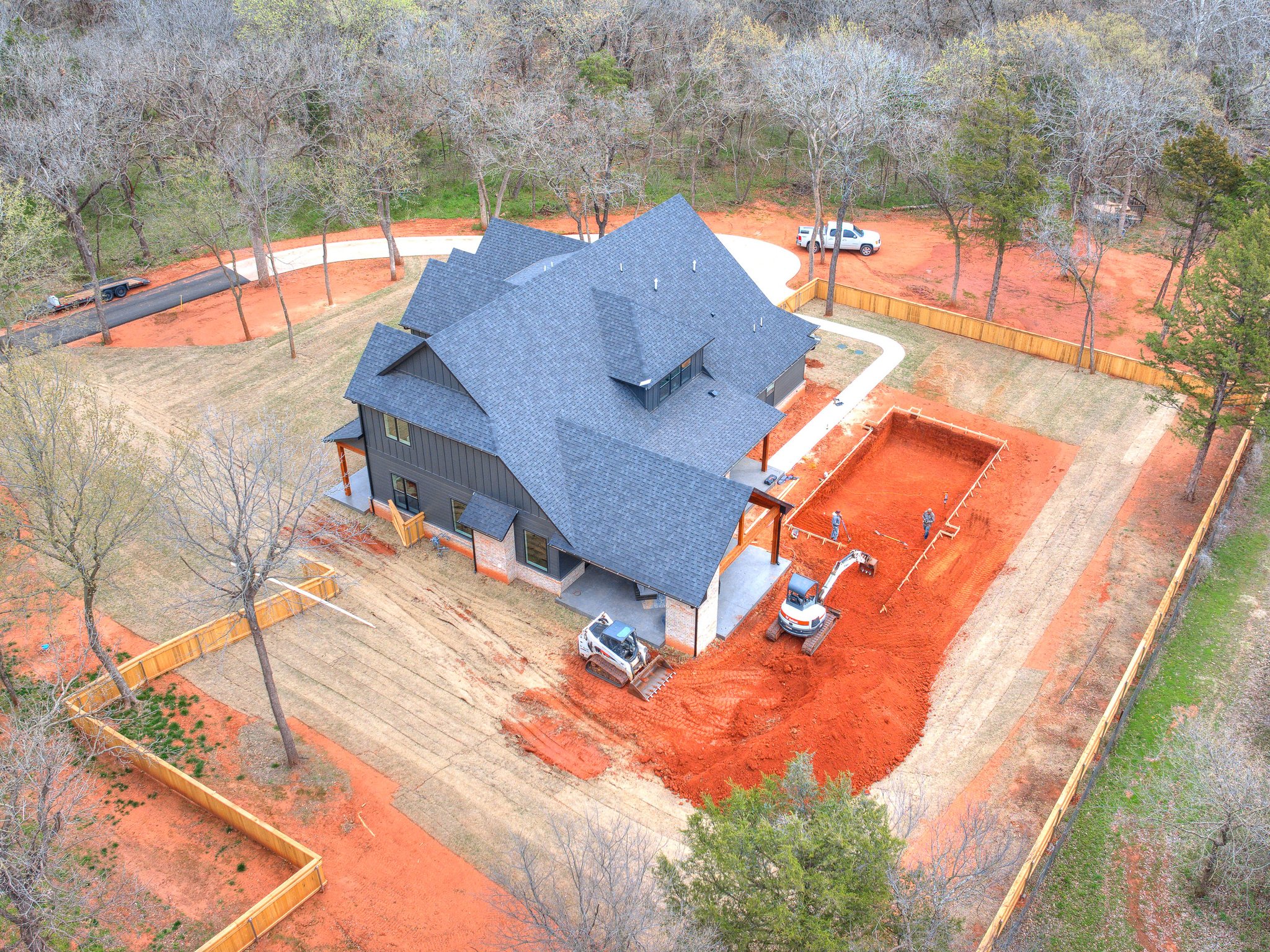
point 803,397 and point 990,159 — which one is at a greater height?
point 990,159

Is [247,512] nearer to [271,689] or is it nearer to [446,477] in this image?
[271,689]

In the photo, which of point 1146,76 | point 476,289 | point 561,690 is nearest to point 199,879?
point 561,690

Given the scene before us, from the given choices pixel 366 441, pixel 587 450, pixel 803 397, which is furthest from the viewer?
pixel 803 397

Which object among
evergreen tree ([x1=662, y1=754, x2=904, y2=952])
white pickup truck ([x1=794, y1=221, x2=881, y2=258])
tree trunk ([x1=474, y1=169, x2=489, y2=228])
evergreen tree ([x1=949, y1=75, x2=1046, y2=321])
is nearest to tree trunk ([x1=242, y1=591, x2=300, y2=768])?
evergreen tree ([x1=662, y1=754, x2=904, y2=952])

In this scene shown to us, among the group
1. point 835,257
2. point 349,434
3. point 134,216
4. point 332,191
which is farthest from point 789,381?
point 134,216

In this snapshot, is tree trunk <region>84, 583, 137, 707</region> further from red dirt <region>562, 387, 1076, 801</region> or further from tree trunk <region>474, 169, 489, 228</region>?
tree trunk <region>474, 169, 489, 228</region>

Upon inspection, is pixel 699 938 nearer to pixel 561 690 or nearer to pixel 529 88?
pixel 561 690
